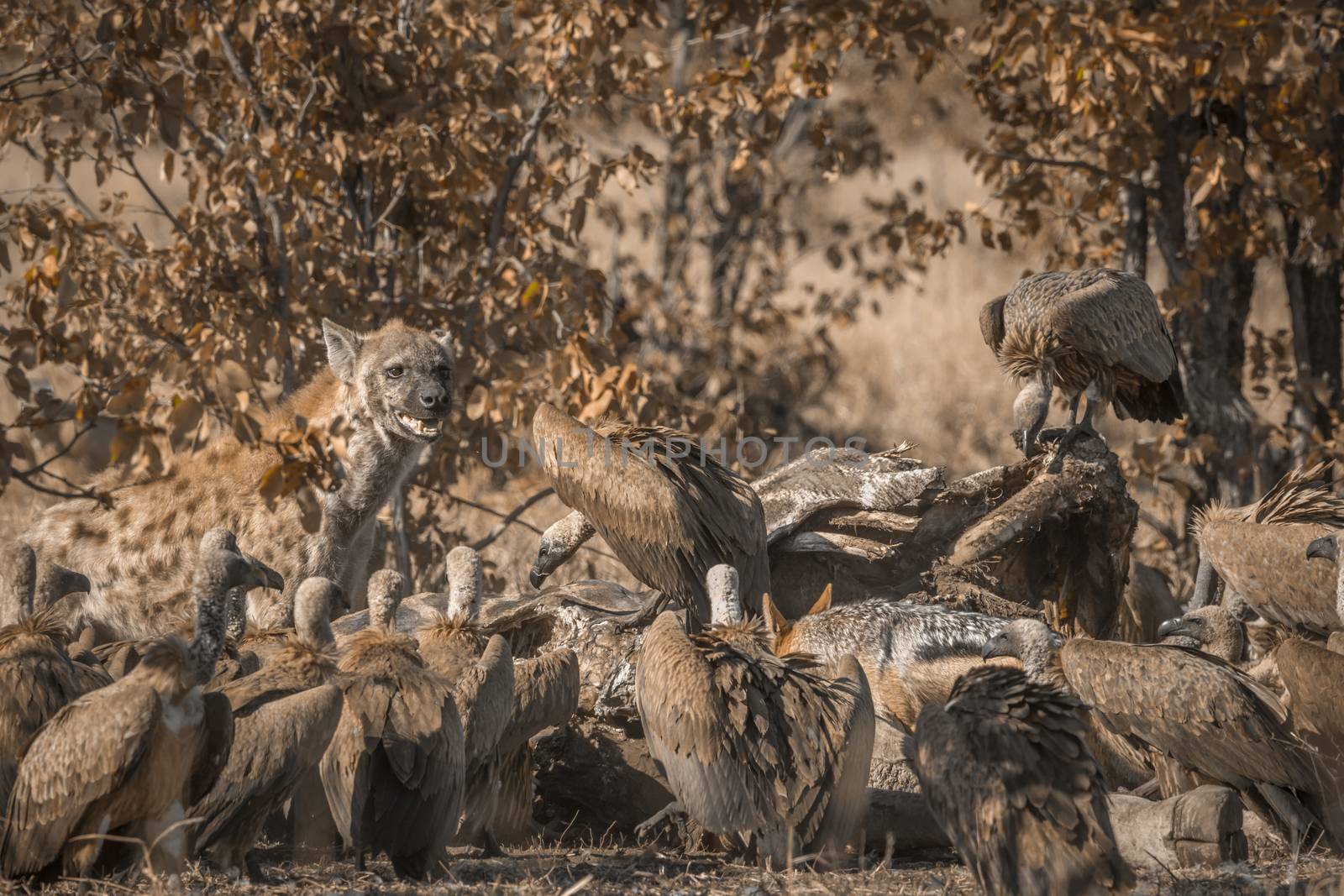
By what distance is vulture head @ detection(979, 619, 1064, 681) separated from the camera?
6172mm

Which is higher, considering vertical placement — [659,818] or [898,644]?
[898,644]

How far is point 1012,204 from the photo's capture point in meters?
10.5

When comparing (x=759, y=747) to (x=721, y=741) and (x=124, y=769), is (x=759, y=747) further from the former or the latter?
(x=124, y=769)

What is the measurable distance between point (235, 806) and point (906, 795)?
8.25 ft

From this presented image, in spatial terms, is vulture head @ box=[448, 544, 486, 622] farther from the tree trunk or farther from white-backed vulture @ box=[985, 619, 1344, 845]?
the tree trunk

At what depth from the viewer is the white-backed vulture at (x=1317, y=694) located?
5828 mm

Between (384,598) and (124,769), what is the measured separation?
171cm

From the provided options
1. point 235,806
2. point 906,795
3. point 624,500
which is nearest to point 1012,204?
point 624,500

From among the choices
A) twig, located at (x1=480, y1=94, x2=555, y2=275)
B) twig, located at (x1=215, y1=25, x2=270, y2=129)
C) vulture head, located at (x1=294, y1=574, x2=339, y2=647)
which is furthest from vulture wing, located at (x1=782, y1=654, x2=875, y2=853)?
twig, located at (x1=215, y1=25, x2=270, y2=129)

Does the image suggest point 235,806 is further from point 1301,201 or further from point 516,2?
point 1301,201

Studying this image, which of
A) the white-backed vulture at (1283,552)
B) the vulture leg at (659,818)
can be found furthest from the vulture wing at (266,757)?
the white-backed vulture at (1283,552)

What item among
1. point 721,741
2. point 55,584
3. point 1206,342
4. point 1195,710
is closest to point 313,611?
point 721,741

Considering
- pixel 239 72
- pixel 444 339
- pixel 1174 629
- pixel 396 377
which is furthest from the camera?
pixel 239 72

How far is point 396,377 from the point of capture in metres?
7.71
